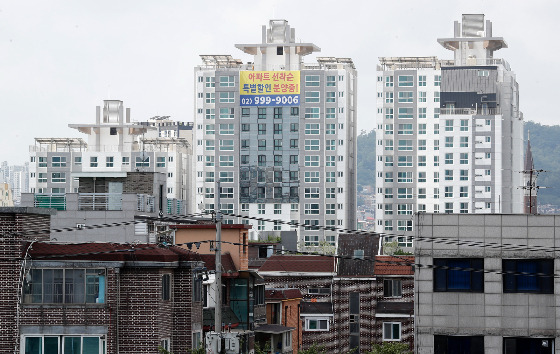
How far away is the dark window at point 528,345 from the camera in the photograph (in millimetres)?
49594

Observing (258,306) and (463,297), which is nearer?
(463,297)

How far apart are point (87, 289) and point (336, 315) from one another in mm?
54985

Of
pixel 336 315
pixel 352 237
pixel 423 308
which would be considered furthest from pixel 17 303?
pixel 352 237

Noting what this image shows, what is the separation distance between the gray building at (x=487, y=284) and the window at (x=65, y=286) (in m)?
12.2

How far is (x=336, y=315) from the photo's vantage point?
10175 cm

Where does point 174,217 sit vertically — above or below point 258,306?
Answer: above

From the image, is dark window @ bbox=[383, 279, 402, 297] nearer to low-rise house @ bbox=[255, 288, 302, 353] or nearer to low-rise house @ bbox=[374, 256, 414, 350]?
low-rise house @ bbox=[374, 256, 414, 350]

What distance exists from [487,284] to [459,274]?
1.13m

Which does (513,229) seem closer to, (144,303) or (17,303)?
(144,303)

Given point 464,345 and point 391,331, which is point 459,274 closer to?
point 464,345

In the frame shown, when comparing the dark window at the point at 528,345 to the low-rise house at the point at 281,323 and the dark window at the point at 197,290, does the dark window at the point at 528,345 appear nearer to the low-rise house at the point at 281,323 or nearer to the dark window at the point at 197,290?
the dark window at the point at 197,290

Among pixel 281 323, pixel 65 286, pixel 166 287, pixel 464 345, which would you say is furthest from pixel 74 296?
pixel 281 323

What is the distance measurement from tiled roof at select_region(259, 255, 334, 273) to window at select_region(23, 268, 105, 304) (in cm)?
5292

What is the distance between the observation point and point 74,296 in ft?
159
